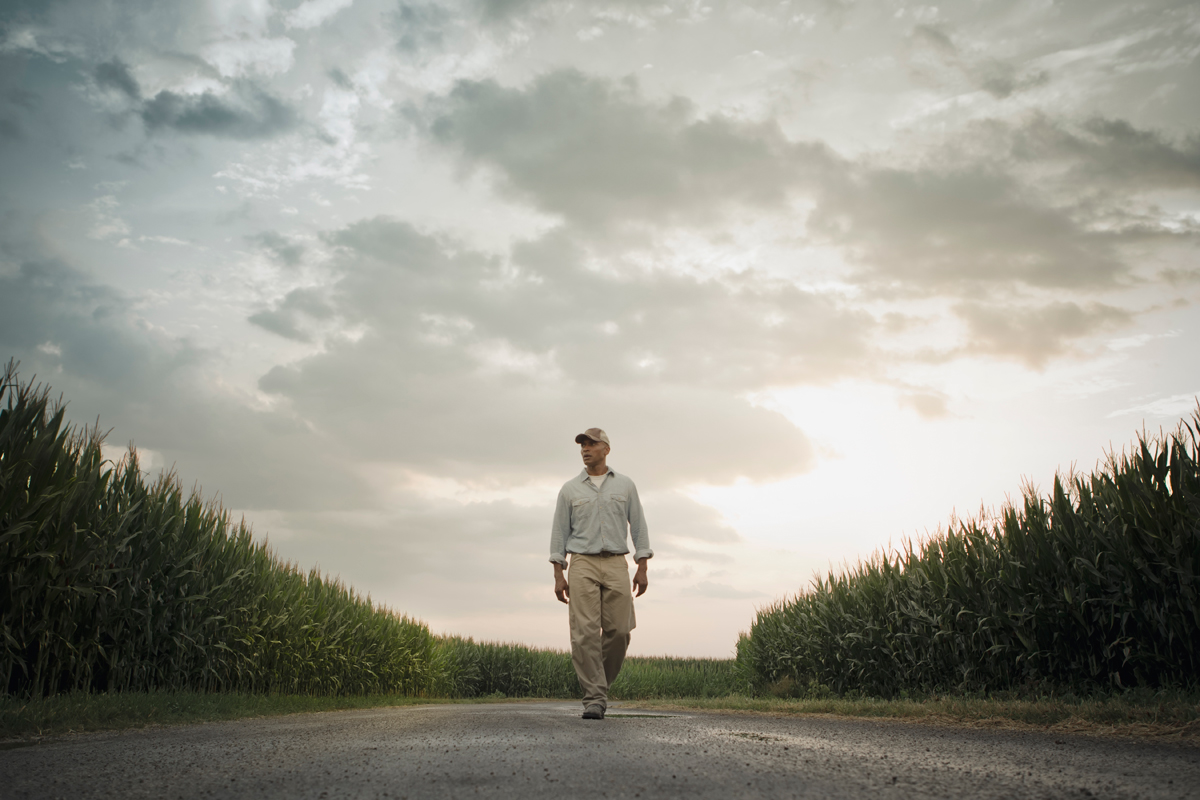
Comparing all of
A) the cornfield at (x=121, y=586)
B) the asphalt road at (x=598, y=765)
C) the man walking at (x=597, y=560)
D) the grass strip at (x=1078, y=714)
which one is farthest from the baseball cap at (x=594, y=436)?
the cornfield at (x=121, y=586)

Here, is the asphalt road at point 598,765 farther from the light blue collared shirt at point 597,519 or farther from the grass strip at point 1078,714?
the light blue collared shirt at point 597,519

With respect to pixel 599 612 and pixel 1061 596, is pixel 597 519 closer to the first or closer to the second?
pixel 599 612

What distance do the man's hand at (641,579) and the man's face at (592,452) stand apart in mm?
1041

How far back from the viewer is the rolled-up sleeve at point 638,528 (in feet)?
23.4

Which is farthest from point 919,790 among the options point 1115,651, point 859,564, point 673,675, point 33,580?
point 673,675

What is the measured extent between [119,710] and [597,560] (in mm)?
4246

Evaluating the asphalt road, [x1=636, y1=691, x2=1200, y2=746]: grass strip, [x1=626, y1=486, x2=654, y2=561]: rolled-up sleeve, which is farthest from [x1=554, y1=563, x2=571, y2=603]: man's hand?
[x1=636, y1=691, x2=1200, y2=746]: grass strip

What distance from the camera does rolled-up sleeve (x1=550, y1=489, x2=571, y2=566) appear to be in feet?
23.2

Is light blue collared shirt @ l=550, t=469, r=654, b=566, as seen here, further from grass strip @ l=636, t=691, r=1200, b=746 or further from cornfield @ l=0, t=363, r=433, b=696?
cornfield @ l=0, t=363, r=433, b=696

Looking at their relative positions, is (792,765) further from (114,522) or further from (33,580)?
(114,522)

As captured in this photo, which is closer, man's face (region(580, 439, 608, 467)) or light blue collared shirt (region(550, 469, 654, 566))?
light blue collared shirt (region(550, 469, 654, 566))

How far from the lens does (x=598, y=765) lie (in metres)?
3.46

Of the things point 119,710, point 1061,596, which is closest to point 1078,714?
point 1061,596

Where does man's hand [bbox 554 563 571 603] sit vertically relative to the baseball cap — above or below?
below
